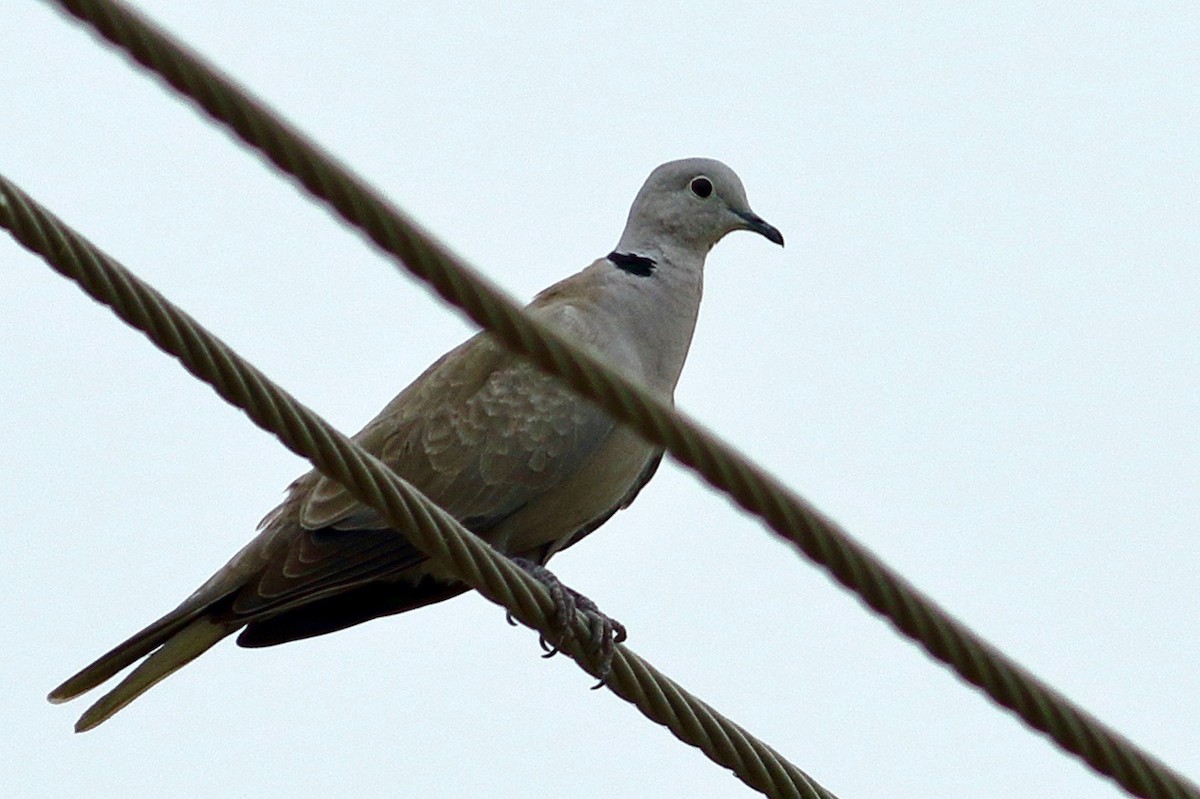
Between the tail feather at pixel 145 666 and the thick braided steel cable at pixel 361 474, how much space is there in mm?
1697

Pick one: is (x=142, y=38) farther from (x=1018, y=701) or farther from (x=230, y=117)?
(x=1018, y=701)

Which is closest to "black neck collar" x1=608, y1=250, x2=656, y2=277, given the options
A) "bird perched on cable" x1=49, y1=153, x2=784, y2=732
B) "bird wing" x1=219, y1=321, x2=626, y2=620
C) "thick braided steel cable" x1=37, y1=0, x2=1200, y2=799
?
"bird perched on cable" x1=49, y1=153, x2=784, y2=732

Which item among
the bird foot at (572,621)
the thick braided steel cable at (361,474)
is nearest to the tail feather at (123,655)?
the bird foot at (572,621)

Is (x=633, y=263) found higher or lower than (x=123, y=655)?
higher

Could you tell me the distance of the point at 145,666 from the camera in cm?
559

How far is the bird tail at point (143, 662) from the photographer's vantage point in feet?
17.8

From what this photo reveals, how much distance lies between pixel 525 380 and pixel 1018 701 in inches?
126

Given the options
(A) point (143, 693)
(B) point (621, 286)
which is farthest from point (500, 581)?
(B) point (621, 286)

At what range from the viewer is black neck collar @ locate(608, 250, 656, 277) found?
257 inches

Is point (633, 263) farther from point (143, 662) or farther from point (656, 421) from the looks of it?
point (656, 421)

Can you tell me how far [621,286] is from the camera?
6355 millimetres

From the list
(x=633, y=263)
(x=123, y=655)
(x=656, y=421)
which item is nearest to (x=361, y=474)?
(x=656, y=421)

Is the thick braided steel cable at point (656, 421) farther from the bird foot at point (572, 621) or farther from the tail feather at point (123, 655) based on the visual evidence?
the tail feather at point (123, 655)

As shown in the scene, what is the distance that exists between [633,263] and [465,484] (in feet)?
3.18
